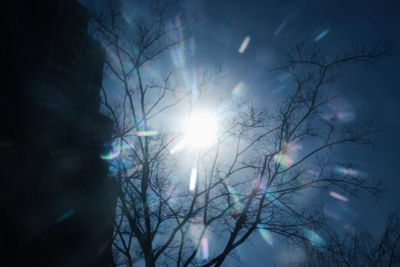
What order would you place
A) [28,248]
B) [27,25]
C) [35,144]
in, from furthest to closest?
[27,25] < [35,144] < [28,248]

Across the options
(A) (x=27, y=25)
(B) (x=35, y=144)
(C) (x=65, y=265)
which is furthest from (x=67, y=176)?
(A) (x=27, y=25)

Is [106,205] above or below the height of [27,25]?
below

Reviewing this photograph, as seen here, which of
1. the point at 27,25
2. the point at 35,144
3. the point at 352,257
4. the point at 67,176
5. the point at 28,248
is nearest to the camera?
the point at 28,248

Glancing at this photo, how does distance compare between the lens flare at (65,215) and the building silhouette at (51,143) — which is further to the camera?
the lens flare at (65,215)

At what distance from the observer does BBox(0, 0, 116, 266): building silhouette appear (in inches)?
211

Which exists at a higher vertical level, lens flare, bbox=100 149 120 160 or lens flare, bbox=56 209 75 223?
lens flare, bbox=100 149 120 160

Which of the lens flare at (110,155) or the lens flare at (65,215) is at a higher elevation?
the lens flare at (110,155)

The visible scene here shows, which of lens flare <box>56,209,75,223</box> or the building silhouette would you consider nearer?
the building silhouette

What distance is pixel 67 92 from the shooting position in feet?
24.4

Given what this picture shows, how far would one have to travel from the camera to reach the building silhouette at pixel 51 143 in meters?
5.36

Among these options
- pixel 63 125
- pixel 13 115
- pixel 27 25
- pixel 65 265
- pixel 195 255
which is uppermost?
pixel 27 25

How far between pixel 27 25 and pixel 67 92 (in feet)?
8.45

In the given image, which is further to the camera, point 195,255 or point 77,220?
point 195,255

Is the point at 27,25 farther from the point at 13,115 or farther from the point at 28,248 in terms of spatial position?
the point at 28,248
